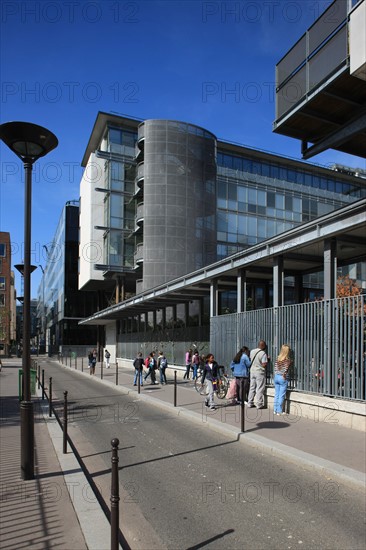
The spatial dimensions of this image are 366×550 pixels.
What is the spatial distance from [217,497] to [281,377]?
615cm

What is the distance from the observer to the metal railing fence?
33.4 feet

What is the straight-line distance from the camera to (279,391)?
11961 mm

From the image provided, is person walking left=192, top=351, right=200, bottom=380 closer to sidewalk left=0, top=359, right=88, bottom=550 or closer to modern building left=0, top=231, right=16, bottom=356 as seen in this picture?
sidewalk left=0, top=359, right=88, bottom=550

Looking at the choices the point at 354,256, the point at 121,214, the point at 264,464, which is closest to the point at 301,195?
the point at 121,214

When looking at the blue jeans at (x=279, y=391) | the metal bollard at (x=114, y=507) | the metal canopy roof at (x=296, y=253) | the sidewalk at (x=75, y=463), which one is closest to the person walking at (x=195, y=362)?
the metal canopy roof at (x=296, y=253)

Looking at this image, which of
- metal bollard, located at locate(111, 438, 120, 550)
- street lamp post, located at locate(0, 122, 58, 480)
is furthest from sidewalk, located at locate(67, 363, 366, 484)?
street lamp post, located at locate(0, 122, 58, 480)

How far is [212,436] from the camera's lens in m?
10.0

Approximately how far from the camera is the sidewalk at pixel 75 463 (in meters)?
4.63

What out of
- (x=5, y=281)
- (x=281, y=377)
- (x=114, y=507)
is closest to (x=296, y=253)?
(x=281, y=377)

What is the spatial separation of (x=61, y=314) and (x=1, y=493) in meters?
75.0

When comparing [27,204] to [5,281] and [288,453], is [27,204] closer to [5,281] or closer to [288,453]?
[288,453]

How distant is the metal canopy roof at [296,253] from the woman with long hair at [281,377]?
3.08m

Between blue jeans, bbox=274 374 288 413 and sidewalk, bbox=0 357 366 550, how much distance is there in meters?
0.31

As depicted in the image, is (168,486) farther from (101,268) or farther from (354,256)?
(101,268)
